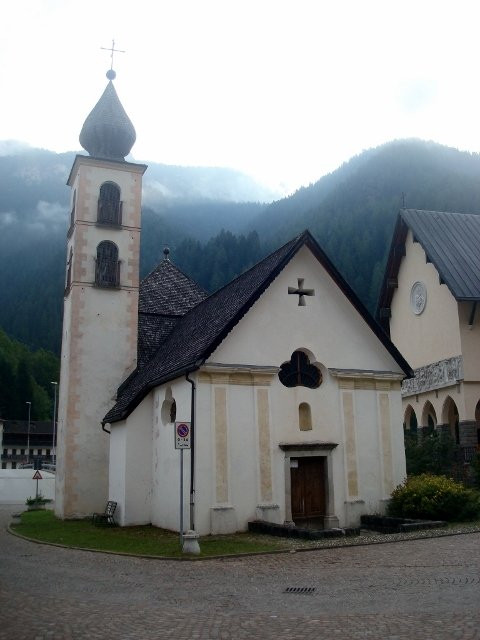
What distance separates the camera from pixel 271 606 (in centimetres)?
971

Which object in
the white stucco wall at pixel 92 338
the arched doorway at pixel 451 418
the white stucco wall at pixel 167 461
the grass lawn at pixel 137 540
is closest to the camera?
the grass lawn at pixel 137 540

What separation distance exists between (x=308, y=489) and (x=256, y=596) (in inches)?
431

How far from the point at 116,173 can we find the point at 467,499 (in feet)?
64.5

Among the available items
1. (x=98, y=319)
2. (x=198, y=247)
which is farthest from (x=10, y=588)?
(x=198, y=247)

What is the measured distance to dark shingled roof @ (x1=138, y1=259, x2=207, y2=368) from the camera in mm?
29625

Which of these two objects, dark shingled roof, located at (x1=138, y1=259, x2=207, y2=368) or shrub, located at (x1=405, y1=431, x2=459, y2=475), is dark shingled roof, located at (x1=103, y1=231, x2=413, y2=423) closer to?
dark shingled roof, located at (x1=138, y1=259, x2=207, y2=368)

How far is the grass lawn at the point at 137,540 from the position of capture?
16.1 meters

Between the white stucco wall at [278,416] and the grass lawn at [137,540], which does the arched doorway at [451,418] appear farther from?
the grass lawn at [137,540]

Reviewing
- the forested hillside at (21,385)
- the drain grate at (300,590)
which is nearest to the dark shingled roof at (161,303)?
the drain grate at (300,590)

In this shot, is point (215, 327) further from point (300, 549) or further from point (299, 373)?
point (300, 549)

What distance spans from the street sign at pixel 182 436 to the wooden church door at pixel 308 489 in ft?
18.7

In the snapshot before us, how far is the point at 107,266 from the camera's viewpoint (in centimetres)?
2939

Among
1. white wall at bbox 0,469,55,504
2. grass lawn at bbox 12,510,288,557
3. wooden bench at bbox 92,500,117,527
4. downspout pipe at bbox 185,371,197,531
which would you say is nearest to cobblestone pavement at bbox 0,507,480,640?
grass lawn at bbox 12,510,288,557

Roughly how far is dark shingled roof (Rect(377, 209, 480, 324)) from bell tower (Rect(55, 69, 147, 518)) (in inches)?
523
